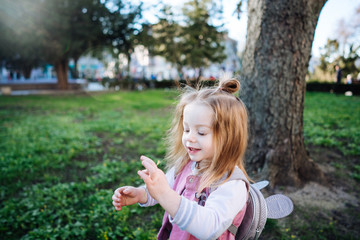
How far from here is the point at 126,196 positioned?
4.84 ft

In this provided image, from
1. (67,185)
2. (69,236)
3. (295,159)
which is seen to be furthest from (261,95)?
(67,185)

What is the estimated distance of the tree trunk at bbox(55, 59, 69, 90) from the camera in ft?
68.2

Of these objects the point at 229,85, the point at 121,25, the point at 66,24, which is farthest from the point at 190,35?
the point at 229,85

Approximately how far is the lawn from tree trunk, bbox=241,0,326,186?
0.82 metres

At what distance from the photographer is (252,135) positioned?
3014 millimetres

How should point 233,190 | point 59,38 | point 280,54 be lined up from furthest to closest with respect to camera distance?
point 59,38, point 280,54, point 233,190

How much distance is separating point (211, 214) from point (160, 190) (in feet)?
0.83

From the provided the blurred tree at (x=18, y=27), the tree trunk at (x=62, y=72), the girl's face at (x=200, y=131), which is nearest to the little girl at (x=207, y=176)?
the girl's face at (x=200, y=131)

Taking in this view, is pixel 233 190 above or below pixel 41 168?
above

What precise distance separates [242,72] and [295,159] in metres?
1.28

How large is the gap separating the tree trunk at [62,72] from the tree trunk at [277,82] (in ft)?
68.6

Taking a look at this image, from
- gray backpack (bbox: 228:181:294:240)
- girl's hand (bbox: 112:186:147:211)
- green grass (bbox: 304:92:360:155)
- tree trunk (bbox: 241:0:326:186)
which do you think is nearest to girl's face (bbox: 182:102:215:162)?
gray backpack (bbox: 228:181:294:240)

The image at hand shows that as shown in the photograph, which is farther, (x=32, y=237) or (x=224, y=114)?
(x=32, y=237)

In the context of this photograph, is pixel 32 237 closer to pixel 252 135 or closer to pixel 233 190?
pixel 233 190
